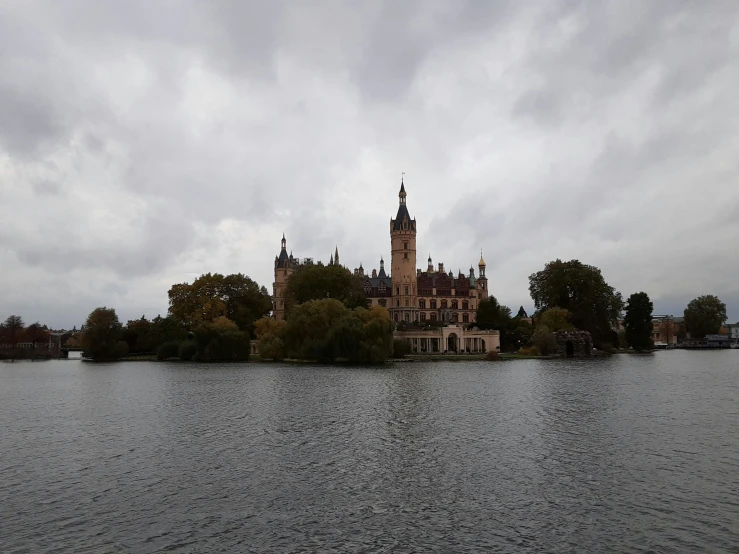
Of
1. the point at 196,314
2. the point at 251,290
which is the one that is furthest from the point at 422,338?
the point at 196,314

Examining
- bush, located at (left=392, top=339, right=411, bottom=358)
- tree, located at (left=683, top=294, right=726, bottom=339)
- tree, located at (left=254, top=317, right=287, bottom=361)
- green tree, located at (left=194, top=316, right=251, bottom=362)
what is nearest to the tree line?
bush, located at (left=392, top=339, right=411, bottom=358)

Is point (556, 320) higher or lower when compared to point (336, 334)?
Result: higher

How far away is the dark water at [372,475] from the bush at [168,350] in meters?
60.6

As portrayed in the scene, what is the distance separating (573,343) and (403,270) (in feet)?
188

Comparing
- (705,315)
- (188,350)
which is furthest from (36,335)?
(705,315)

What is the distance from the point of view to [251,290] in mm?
114500

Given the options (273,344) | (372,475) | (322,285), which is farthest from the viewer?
(322,285)

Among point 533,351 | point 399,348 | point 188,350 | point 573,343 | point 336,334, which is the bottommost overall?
point 533,351

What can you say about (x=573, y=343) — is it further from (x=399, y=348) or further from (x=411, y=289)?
(x=411, y=289)

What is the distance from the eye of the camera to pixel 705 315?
584 feet

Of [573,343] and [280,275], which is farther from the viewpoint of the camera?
[280,275]

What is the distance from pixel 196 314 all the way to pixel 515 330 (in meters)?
58.9

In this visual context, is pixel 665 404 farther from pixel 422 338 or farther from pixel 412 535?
pixel 422 338

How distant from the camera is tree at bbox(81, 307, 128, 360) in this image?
102 m
